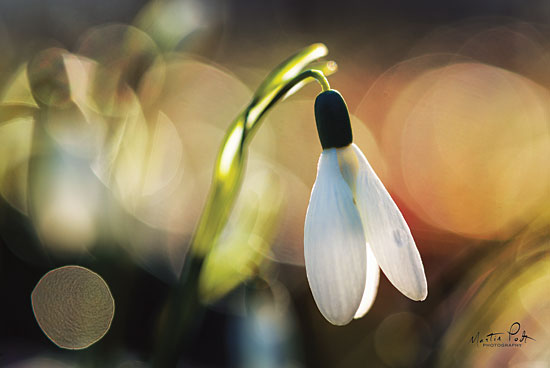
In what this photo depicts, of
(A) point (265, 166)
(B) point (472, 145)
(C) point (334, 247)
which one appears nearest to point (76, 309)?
(C) point (334, 247)

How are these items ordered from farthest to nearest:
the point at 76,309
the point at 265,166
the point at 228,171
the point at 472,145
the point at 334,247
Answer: the point at 472,145 < the point at 265,166 < the point at 76,309 < the point at 228,171 < the point at 334,247

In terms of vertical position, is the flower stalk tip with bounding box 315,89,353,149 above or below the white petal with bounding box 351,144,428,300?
above

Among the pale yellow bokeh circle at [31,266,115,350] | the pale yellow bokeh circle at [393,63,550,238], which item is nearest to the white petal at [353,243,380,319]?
the pale yellow bokeh circle at [31,266,115,350]

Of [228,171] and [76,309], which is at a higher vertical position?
[228,171]

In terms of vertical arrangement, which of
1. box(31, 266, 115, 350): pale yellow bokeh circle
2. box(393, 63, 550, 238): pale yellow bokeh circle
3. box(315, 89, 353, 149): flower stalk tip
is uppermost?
box(315, 89, 353, 149): flower stalk tip

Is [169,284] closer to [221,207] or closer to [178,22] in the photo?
[178,22]

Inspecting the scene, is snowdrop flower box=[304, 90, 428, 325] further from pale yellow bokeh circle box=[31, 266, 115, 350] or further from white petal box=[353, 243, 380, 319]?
pale yellow bokeh circle box=[31, 266, 115, 350]

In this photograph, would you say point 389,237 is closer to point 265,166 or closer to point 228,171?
point 228,171
